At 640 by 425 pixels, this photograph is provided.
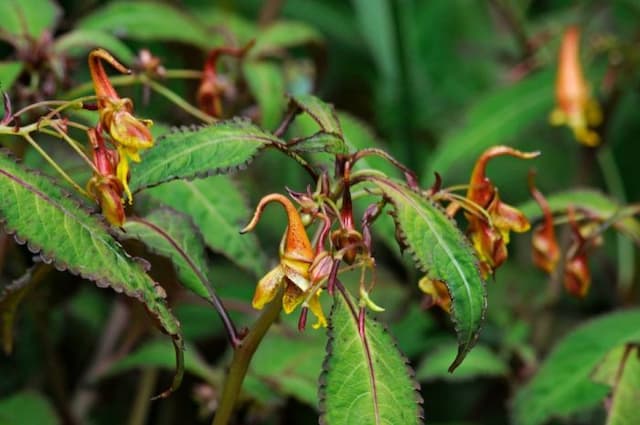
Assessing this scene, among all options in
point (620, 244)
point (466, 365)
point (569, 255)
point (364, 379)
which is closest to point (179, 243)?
point (364, 379)

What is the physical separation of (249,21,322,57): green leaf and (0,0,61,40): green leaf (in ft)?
0.93

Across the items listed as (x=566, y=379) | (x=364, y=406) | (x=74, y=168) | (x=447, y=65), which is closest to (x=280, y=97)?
(x=74, y=168)

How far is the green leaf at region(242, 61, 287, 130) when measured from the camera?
1.17m

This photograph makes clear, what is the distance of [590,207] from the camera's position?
40.1 inches

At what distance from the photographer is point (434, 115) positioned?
6.05 feet

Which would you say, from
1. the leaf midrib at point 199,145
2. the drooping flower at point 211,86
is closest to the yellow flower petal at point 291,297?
the leaf midrib at point 199,145

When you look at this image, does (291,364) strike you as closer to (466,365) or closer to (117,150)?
(466,365)

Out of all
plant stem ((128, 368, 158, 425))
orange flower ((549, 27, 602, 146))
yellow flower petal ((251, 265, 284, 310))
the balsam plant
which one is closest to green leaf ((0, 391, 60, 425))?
the balsam plant

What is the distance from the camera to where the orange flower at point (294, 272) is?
0.63 meters

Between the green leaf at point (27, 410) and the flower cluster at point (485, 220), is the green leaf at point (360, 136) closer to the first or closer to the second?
the flower cluster at point (485, 220)

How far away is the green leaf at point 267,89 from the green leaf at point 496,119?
0.22m

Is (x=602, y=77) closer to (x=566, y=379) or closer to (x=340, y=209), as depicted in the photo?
(x=566, y=379)

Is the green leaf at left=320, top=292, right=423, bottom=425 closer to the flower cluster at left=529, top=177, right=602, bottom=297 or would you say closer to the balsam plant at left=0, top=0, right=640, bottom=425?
the balsam plant at left=0, top=0, right=640, bottom=425

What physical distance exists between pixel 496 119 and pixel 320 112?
66 centimetres
